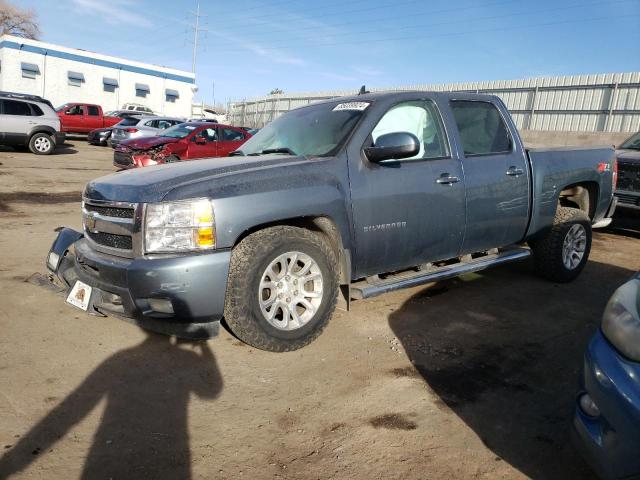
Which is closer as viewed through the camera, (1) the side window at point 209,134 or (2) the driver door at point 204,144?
(2) the driver door at point 204,144

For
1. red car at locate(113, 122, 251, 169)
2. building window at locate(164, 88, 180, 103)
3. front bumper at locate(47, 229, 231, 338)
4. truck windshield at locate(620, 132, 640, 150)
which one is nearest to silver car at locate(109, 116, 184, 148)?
red car at locate(113, 122, 251, 169)

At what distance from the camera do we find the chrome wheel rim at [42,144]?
16.7 metres

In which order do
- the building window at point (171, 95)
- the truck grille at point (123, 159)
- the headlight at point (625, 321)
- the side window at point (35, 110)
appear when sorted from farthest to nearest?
→ the building window at point (171, 95) → the side window at point (35, 110) → the truck grille at point (123, 159) → the headlight at point (625, 321)

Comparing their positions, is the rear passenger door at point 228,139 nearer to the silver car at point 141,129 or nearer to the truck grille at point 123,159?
the truck grille at point 123,159

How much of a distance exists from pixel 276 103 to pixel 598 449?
3280 centimetres

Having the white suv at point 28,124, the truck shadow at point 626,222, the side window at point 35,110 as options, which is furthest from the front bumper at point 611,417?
the side window at point 35,110

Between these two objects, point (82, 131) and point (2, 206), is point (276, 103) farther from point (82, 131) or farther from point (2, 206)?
point (2, 206)

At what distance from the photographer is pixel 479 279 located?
5609mm

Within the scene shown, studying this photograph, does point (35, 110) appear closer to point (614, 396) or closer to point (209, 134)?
point (209, 134)

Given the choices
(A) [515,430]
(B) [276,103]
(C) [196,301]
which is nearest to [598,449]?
(A) [515,430]

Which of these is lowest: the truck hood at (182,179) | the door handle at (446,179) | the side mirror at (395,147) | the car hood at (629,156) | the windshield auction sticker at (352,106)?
the truck hood at (182,179)

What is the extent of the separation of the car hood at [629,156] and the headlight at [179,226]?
7412mm

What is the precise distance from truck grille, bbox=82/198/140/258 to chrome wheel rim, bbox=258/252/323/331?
2.85 feet

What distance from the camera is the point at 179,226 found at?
3102 mm
